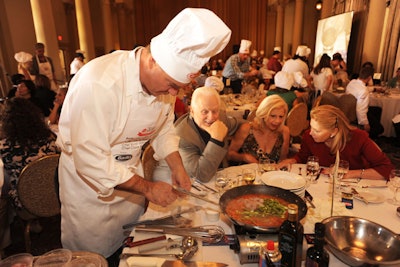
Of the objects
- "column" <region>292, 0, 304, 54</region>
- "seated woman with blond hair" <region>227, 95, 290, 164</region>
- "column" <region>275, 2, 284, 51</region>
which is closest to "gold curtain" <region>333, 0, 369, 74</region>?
"column" <region>292, 0, 304, 54</region>

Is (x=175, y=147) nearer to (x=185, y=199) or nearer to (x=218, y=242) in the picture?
(x=185, y=199)

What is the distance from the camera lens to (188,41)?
125 cm

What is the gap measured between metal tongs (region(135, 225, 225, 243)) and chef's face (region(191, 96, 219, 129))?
3.56ft

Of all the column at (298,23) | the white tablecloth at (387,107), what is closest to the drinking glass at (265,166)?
the white tablecloth at (387,107)

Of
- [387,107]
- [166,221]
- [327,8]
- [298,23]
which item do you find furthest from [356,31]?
[166,221]

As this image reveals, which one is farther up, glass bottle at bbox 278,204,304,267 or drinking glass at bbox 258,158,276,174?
glass bottle at bbox 278,204,304,267

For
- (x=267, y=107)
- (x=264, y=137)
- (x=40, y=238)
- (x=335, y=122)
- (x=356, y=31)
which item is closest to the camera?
(x=335, y=122)

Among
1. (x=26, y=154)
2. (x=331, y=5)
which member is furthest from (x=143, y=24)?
(x=26, y=154)

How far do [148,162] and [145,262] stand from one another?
3.77 ft

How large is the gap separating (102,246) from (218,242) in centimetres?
74

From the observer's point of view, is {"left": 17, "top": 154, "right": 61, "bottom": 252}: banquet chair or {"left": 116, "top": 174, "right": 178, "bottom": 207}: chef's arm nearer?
{"left": 116, "top": 174, "right": 178, "bottom": 207}: chef's arm

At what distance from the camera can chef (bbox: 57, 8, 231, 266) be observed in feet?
4.13

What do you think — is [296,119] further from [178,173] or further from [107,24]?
[107,24]

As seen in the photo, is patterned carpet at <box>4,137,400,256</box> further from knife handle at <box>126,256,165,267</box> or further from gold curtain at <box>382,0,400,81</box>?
gold curtain at <box>382,0,400,81</box>
